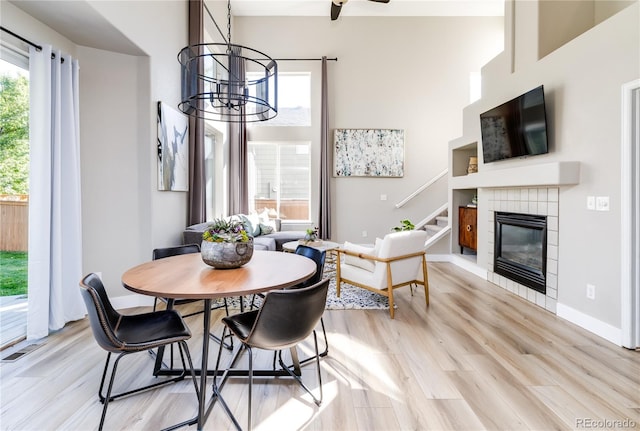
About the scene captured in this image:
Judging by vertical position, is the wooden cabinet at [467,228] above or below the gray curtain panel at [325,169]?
below

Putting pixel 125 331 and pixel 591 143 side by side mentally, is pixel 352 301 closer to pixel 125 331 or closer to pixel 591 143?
pixel 125 331

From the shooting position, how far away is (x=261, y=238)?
511cm

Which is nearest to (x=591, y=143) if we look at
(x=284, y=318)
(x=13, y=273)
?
(x=284, y=318)

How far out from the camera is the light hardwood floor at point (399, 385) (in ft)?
5.34

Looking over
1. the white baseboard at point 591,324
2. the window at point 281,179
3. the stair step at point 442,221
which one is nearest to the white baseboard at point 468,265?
the stair step at point 442,221

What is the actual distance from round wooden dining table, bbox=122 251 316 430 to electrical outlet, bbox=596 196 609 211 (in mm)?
2542

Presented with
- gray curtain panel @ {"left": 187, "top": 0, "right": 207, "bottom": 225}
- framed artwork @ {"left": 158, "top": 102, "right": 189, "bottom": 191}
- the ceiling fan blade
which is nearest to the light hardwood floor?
framed artwork @ {"left": 158, "top": 102, "right": 189, "bottom": 191}

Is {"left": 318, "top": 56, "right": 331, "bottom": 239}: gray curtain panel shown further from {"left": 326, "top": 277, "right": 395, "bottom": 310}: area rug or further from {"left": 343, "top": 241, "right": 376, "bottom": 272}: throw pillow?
{"left": 343, "top": 241, "right": 376, "bottom": 272}: throw pillow

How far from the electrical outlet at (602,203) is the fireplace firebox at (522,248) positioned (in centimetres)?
67

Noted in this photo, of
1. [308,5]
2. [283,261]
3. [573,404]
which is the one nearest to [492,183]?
[573,404]

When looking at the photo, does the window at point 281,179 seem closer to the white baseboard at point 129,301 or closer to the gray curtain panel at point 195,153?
the gray curtain panel at point 195,153

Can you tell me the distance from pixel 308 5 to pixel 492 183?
4.71m

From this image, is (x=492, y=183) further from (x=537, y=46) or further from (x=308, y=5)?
(x=308, y=5)

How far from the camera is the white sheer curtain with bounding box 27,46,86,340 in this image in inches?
97.0
